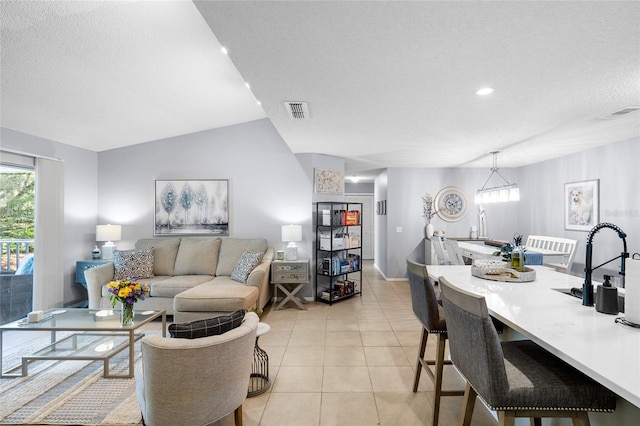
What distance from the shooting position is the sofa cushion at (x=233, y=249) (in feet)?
15.6

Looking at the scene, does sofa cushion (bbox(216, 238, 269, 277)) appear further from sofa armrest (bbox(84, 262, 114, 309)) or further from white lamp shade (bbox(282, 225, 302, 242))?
sofa armrest (bbox(84, 262, 114, 309))

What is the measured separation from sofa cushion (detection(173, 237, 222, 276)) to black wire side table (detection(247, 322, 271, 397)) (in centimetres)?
226

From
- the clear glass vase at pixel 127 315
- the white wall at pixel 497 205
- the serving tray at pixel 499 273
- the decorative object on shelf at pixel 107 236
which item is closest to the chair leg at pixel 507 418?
the serving tray at pixel 499 273

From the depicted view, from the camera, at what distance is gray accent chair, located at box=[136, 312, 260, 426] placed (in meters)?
1.60

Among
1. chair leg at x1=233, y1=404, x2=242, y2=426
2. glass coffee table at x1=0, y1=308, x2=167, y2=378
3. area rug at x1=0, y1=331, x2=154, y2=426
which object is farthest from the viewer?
glass coffee table at x1=0, y1=308, x2=167, y2=378

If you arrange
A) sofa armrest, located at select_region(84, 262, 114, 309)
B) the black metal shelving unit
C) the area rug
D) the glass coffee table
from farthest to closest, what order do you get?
the black metal shelving unit
sofa armrest, located at select_region(84, 262, 114, 309)
the glass coffee table
the area rug

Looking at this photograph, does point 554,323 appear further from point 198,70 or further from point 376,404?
point 198,70

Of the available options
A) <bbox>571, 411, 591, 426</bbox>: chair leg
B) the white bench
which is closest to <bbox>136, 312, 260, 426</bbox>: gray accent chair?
<bbox>571, 411, 591, 426</bbox>: chair leg

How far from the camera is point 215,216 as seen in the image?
5211mm

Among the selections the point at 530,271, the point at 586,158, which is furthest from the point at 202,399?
the point at 586,158

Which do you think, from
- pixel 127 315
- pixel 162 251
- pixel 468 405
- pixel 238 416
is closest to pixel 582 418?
pixel 468 405

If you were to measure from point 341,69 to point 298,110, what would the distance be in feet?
3.05

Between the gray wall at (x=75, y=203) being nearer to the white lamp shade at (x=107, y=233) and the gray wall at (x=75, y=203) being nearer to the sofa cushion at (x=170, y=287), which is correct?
the white lamp shade at (x=107, y=233)

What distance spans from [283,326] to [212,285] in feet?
3.37
